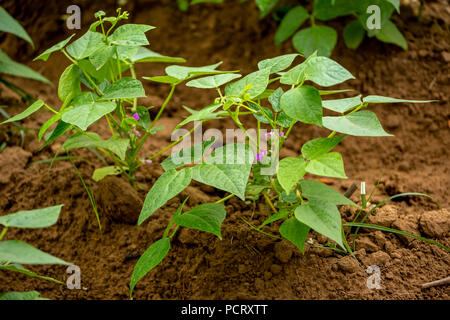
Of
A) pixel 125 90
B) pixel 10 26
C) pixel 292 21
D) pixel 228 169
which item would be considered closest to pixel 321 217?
pixel 228 169

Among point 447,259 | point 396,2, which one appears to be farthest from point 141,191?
point 396,2

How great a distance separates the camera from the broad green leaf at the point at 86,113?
3.42 feet

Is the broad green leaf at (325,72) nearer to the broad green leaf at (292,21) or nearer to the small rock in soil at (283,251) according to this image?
the small rock in soil at (283,251)

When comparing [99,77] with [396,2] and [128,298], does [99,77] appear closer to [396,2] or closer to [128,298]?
[128,298]

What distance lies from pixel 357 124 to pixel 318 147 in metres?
0.10

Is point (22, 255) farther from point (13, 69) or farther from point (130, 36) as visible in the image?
point (13, 69)

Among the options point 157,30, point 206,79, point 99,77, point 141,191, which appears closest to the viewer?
point 206,79

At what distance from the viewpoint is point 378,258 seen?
117 cm

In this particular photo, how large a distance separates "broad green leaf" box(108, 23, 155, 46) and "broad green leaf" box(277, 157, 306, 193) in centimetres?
43

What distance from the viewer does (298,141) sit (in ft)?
5.77

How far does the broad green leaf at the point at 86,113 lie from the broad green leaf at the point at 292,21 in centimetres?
94

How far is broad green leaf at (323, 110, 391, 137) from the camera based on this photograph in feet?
3.29
